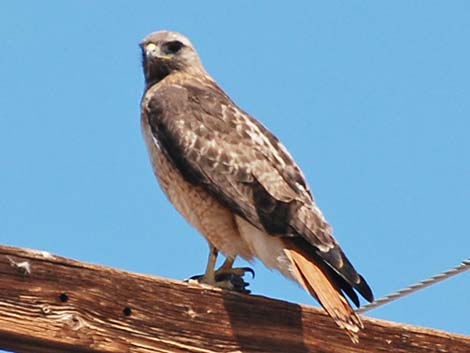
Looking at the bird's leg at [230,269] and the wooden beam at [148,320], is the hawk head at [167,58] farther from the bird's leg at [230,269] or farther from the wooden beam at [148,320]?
the wooden beam at [148,320]

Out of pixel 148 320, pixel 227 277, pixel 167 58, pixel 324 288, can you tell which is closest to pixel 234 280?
pixel 227 277

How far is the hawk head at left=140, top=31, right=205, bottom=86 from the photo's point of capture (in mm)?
5570

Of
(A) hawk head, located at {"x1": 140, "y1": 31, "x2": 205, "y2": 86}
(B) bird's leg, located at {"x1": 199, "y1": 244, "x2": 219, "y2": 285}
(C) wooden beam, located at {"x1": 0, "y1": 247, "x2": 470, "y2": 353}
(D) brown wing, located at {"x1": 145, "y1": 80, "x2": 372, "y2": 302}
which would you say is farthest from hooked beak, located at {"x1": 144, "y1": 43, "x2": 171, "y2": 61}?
(C) wooden beam, located at {"x1": 0, "y1": 247, "x2": 470, "y2": 353}

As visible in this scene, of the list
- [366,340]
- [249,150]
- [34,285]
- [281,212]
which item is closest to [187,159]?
[249,150]

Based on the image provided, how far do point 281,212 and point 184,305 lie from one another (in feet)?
4.10

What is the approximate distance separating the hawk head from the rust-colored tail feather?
194cm

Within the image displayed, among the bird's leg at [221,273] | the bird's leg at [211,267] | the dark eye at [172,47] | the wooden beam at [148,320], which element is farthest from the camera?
the dark eye at [172,47]

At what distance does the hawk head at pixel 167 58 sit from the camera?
5.57m

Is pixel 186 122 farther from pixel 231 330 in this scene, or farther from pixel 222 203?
pixel 231 330

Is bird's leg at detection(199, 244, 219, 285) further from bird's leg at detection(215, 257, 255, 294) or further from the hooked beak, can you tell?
the hooked beak

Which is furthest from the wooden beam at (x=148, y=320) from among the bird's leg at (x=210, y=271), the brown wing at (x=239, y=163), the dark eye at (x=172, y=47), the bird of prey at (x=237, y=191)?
the dark eye at (x=172, y=47)

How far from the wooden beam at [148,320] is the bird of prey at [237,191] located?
0.30 m

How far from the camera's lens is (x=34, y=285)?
99.8 inches

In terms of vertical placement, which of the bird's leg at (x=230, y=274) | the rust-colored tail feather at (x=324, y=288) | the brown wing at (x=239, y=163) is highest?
the brown wing at (x=239, y=163)
